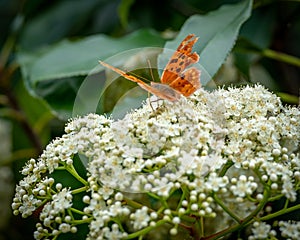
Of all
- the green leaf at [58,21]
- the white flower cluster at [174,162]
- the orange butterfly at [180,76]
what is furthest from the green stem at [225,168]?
the green leaf at [58,21]

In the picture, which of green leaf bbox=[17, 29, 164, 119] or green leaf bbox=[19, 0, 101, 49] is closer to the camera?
green leaf bbox=[17, 29, 164, 119]

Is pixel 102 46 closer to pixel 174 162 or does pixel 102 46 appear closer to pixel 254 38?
pixel 254 38

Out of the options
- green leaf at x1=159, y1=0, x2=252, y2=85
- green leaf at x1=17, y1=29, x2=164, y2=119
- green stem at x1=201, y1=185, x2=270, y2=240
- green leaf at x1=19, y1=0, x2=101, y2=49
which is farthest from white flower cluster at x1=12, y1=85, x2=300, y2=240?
green leaf at x1=19, y1=0, x2=101, y2=49

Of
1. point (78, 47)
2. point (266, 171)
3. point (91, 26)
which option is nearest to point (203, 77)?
point (266, 171)

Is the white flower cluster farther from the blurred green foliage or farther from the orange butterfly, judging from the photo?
the blurred green foliage

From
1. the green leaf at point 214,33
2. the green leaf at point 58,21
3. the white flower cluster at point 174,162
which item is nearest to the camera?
the white flower cluster at point 174,162

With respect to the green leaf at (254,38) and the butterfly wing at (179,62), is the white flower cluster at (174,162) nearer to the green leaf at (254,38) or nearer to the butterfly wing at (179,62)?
the butterfly wing at (179,62)

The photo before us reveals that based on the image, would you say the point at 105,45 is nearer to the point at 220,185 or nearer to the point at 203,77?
the point at 203,77
